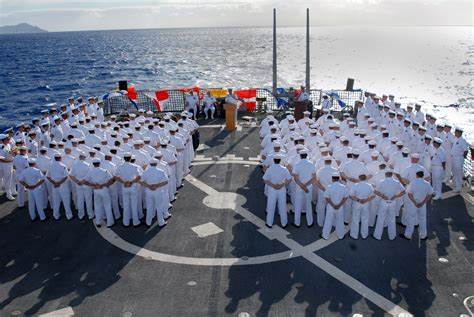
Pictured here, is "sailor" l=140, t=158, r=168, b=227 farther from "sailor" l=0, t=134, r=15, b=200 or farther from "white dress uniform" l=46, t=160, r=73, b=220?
"sailor" l=0, t=134, r=15, b=200

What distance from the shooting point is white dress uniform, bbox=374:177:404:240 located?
13172mm

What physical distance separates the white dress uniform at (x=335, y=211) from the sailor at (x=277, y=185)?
1.37 metres

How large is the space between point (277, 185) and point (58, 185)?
7141mm

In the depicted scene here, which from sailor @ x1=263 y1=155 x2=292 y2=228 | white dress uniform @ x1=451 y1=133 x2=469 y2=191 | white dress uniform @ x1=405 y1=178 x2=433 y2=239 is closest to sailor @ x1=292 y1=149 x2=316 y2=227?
sailor @ x1=263 y1=155 x2=292 y2=228

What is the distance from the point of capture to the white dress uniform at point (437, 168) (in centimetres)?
1627

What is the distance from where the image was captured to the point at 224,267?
12.0 m

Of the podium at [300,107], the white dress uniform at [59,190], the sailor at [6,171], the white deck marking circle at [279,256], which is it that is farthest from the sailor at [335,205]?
the podium at [300,107]

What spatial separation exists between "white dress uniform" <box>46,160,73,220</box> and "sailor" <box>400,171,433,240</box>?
10.8 meters

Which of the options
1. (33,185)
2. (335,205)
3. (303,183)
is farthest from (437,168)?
(33,185)

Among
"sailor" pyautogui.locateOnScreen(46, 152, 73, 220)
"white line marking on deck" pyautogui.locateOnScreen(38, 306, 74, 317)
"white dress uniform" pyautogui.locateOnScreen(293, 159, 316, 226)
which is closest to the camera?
"white line marking on deck" pyautogui.locateOnScreen(38, 306, 74, 317)

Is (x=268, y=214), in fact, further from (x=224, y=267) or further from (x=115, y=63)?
(x=115, y=63)

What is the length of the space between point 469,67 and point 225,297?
119 metres

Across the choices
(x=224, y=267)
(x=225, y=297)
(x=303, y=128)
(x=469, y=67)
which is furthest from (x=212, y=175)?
(x=469, y=67)

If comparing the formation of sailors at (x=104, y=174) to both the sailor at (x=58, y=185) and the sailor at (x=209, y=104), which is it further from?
the sailor at (x=209, y=104)
